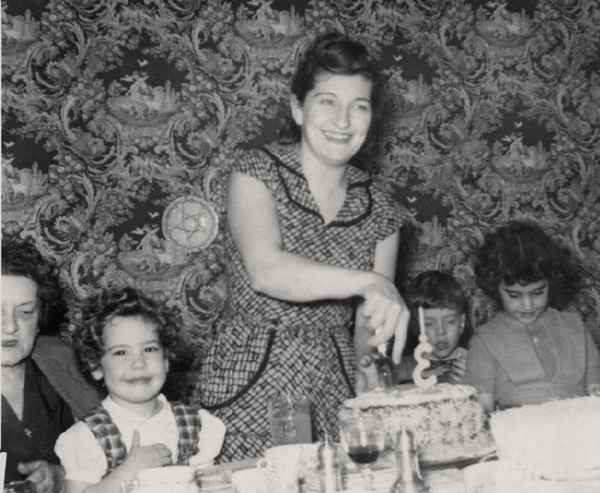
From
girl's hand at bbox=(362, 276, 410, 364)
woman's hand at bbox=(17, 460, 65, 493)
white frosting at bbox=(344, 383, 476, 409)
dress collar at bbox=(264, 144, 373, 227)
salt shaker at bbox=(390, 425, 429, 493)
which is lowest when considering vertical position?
woman's hand at bbox=(17, 460, 65, 493)

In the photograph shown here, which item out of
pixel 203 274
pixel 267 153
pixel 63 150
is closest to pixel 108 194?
pixel 63 150

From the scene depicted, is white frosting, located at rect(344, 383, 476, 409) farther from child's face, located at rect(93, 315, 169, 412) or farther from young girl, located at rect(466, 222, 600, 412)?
young girl, located at rect(466, 222, 600, 412)

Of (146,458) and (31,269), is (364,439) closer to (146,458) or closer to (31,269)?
(146,458)

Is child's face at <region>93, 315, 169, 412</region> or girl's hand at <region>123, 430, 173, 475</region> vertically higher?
child's face at <region>93, 315, 169, 412</region>

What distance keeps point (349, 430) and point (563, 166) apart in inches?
114

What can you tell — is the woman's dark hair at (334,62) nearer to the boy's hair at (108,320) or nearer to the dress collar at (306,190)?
the dress collar at (306,190)

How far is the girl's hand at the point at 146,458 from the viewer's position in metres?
1.56

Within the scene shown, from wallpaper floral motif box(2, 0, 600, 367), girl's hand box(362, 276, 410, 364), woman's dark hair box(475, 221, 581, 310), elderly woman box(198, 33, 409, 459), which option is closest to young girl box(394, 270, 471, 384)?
woman's dark hair box(475, 221, 581, 310)

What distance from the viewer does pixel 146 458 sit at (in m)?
1.57

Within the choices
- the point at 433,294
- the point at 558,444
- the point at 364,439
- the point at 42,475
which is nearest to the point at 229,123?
the point at 433,294

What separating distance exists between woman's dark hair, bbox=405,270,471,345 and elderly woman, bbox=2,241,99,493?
142 centimetres

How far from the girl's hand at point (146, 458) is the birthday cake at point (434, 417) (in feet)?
1.28

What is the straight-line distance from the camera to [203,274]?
3.35 m

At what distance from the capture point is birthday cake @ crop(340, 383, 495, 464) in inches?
55.9
